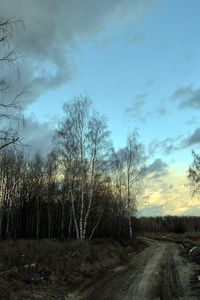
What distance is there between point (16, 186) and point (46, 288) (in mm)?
51126

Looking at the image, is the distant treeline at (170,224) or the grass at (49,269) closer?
the grass at (49,269)

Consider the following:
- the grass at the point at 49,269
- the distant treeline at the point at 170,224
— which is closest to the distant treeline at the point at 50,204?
the grass at the point at 49,269

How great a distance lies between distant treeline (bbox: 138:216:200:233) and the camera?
5336 inches

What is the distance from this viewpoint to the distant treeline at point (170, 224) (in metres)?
136

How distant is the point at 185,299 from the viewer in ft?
45.1

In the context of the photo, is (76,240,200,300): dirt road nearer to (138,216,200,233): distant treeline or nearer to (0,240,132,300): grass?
(0,240,132,300): grass

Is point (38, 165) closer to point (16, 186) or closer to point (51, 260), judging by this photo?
point (16, 186)

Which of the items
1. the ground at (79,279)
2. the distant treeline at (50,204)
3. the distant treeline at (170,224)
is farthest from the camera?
the distant treeline at (170,224)

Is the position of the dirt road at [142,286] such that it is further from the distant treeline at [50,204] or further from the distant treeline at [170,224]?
the distant treeline at [170,224]

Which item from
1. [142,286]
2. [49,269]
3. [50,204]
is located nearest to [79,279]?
[49,269]

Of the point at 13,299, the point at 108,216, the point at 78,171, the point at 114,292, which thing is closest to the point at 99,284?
the point at 114,292

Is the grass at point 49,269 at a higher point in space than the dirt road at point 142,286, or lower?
higher

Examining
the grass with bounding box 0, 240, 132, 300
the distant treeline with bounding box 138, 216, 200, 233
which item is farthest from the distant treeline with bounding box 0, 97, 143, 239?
the distant treeline with bounding box 138, 216, 200, 233

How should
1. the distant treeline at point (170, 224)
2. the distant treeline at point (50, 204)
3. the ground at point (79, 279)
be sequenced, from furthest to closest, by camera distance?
the distant treeline at point (170, 224), the distant treeline at point (50, 204), the ground at point (79, 279)
